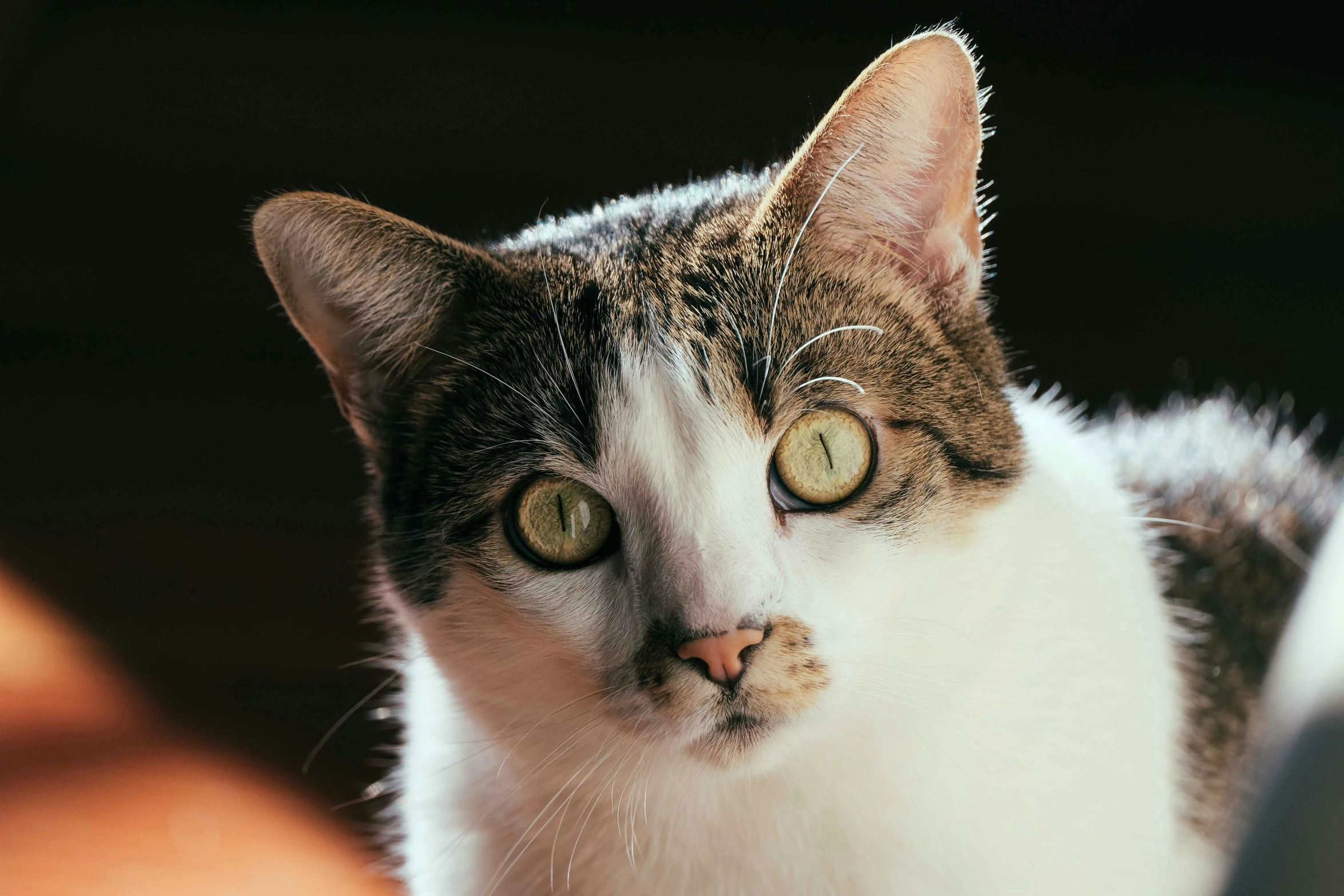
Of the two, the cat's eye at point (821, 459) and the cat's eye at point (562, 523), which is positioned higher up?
the cat's eye at point (562, 523)

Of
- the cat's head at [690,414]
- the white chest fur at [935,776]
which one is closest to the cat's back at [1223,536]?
the white chest fur at [935,776]

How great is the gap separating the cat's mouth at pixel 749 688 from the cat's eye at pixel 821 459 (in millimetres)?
119

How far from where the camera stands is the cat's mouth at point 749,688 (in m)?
0.71

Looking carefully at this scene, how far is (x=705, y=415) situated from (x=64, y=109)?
3.00 feet

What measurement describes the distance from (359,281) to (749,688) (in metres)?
0.47

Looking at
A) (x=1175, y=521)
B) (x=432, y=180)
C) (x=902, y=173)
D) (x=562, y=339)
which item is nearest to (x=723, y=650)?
(x=562, y=339)

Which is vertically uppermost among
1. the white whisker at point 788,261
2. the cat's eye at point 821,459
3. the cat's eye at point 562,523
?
the white whisker at point 788,261

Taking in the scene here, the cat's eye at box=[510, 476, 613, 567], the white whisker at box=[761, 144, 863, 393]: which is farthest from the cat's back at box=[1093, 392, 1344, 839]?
the cat's eye at box=[510, 476, 613, 567]

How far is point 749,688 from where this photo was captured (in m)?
0.72

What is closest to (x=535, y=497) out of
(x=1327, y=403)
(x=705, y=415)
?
(x=705, y=415)

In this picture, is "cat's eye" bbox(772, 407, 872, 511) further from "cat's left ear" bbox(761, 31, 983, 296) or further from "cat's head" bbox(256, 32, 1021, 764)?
"cat's left ear" bbox(761, 31, 983, 296)

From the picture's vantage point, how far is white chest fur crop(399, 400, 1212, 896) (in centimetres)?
83

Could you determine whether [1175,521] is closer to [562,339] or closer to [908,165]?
[908,165]

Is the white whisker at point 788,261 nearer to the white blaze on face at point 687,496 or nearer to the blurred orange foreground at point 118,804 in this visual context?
the white blaze on face at point 687,496
